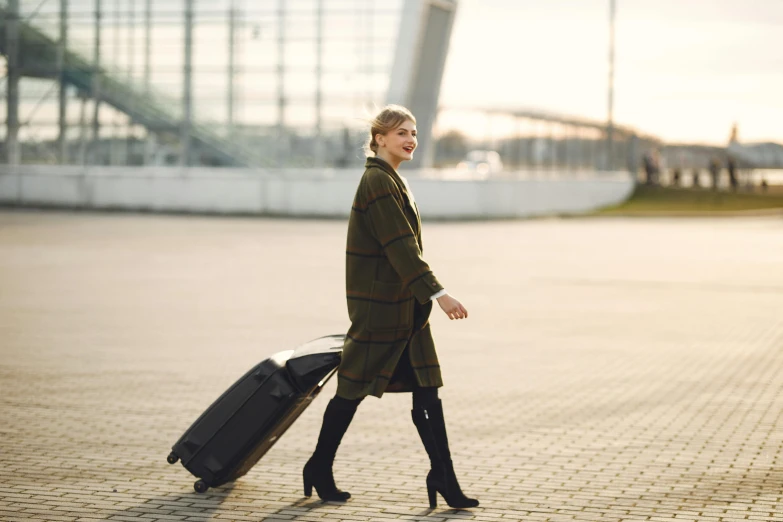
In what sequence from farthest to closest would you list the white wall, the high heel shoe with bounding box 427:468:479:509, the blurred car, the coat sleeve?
the blurred car → the white wall → the high heel shoe with bounding box 427:468:479:509 → the coat sleeve

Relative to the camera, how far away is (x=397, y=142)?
5.16 m

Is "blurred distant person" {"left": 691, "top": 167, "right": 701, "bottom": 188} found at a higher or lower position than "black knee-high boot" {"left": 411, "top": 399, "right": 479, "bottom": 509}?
higher

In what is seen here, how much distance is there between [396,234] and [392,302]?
0.95ft

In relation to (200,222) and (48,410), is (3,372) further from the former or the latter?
(200,222)

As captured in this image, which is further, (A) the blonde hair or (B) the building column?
(B) the building column

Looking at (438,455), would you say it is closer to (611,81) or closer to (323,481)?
(323,481)

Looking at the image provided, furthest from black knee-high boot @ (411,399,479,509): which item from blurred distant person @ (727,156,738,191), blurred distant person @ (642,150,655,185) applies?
blurred distant person @ (642,150,655,185)

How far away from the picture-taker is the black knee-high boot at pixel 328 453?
17.4ft

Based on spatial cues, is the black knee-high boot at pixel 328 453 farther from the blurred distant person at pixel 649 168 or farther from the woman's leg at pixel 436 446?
the blurred distant person at pixel 649 168

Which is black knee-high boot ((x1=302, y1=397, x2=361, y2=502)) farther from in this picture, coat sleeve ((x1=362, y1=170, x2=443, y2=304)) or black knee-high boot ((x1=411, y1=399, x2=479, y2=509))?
coat sleeve ((x1=362, y1=170, x2=443, y2=304))

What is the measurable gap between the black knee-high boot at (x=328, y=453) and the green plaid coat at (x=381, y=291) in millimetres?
161

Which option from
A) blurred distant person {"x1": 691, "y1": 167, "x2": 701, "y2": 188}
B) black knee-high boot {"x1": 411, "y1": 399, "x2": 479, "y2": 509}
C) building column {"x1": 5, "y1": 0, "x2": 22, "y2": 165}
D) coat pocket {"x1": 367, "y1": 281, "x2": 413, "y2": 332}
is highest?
building column {"x1": 5, "y1": 0, "x2": 22, "y2": 165}

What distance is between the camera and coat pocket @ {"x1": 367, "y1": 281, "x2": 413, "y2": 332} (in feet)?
16.6

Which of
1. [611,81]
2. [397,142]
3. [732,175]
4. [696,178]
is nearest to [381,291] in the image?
[397,142]
